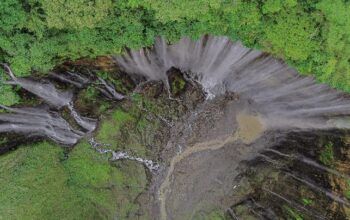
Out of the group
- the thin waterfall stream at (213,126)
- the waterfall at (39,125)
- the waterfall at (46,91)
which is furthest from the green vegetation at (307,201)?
the waterfall at (46,91)

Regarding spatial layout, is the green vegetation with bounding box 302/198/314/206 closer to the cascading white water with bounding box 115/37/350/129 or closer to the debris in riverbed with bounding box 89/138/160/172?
the cascading white water with bounding box 115/37/350/129

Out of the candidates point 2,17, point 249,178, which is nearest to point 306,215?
point 249,178

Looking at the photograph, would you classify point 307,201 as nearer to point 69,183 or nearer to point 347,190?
point 347,190

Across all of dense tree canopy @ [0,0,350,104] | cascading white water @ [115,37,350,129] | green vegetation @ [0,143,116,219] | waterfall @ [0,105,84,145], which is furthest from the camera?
green vegetation @ [0,143,116,219]

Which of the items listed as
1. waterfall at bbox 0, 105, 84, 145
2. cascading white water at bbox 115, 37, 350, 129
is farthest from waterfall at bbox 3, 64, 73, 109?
cascading white water at bbox 115, 37, 350, 129

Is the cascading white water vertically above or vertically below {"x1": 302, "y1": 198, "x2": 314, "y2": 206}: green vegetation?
above

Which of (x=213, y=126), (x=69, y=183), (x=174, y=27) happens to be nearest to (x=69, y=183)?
(x=69, y=183)

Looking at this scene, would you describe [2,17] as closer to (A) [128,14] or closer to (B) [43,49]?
(B) [43,49]
